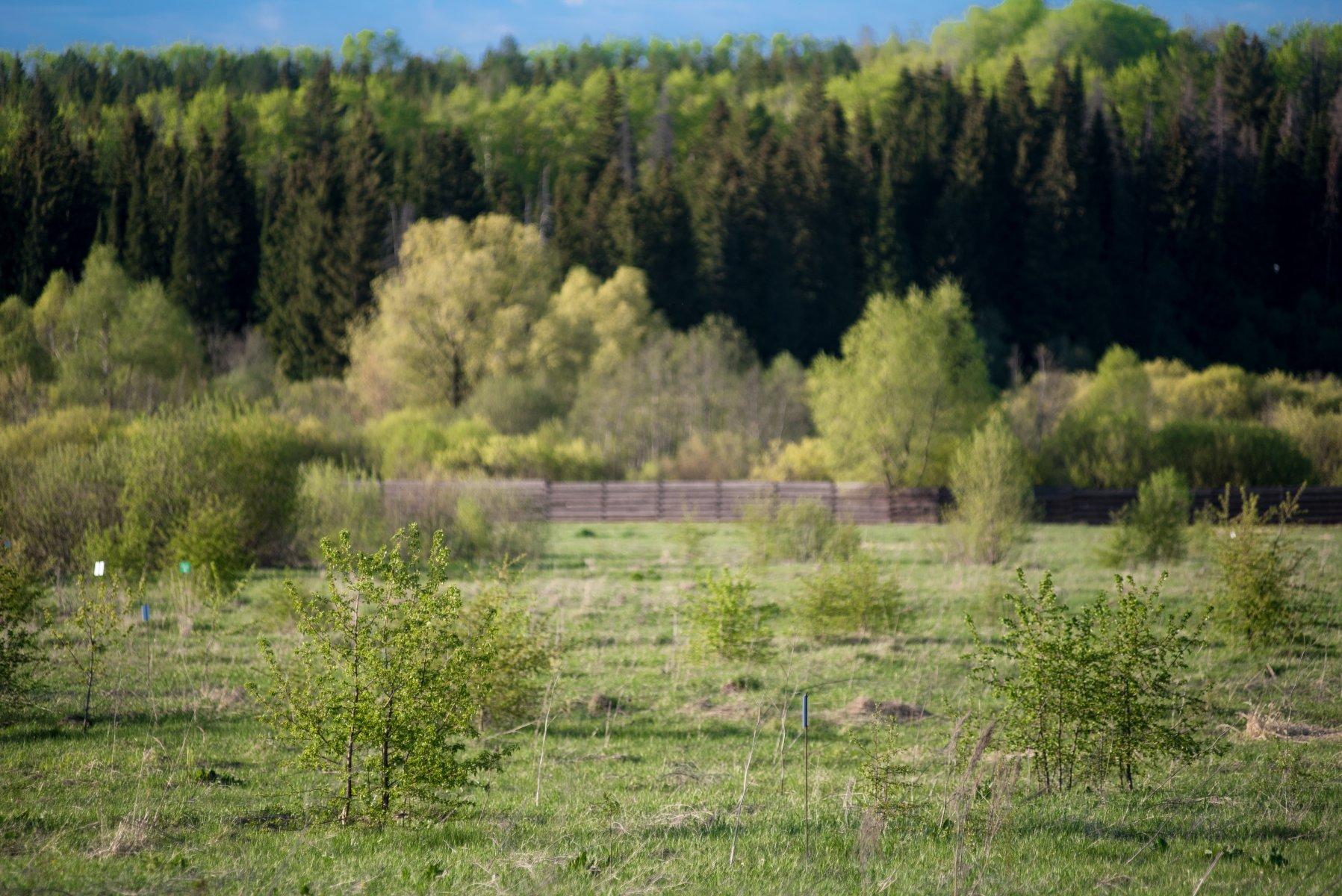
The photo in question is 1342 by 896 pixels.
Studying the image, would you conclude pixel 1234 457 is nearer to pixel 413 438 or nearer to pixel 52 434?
pixel 413 438

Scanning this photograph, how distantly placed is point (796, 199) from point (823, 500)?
37592 millimetres

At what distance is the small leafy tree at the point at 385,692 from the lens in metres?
7.41

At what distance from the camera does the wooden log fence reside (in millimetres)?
35591

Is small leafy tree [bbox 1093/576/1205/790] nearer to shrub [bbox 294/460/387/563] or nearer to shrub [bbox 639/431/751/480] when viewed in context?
Result: shrub [bbox 294/460/387/563]

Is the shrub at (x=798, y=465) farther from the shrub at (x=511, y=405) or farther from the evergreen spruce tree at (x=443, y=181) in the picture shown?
the evergreen spruce tree at (x=443, y=181)

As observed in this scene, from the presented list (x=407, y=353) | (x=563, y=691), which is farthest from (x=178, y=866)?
(x=407, y=353)

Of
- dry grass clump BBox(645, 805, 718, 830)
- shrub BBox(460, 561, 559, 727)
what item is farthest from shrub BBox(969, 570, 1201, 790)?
shrub BBox(460, 561, 559, 727)

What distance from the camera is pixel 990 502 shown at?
22.6 m

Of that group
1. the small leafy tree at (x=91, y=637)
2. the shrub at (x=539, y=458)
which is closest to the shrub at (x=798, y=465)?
the shrub at (x=539, y=458)

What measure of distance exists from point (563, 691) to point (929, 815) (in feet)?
19.4

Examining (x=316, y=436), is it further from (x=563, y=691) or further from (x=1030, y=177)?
(x=1030, y=177)

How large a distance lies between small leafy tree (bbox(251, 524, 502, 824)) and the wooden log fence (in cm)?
2690

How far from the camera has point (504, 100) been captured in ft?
331

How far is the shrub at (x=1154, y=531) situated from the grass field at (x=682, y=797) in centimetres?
745
